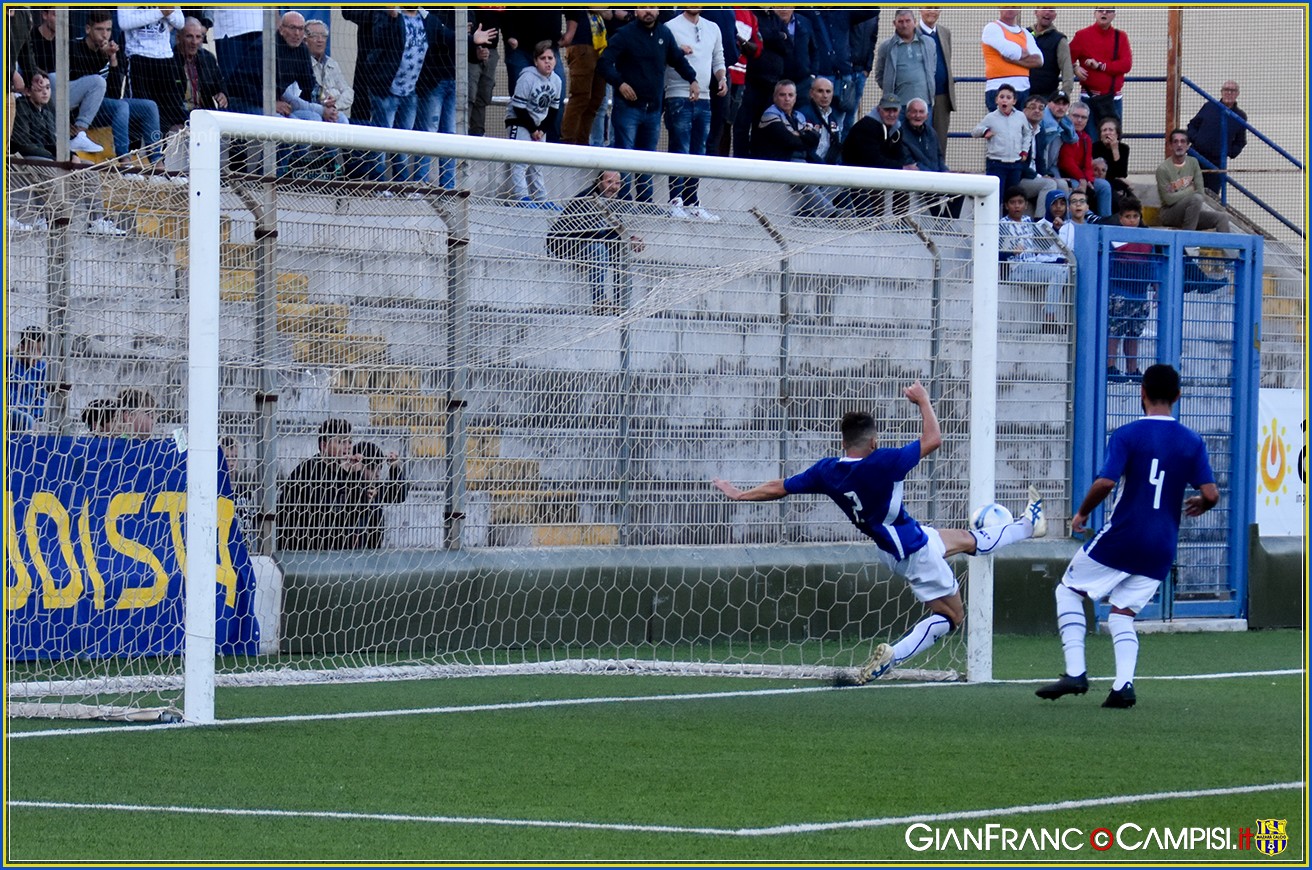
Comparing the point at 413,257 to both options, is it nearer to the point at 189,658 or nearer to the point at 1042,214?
the point at 189,658

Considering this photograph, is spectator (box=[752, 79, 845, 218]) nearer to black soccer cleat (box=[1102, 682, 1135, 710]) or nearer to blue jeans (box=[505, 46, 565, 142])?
blue jeans (box=[505, 46, 565, 142])

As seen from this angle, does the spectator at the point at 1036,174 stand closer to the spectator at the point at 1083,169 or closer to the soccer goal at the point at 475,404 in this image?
the spectator at the point at 1083,169

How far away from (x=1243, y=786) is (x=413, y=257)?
6320mm

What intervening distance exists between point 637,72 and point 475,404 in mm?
4110

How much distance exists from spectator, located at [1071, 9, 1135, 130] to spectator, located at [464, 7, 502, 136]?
6.90 meters

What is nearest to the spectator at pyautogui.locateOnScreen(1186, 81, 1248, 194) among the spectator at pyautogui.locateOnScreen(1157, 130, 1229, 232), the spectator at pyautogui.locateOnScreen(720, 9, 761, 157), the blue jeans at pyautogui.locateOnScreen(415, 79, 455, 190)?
the spectator at pyautogui.locateOnScreen(1157, 130, 1229, 232)

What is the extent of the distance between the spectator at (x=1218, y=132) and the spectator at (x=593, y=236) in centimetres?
1102

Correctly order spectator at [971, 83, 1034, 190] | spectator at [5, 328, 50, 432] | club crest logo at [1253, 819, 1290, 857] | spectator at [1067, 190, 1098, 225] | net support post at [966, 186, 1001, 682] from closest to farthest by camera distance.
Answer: club crest logo at [1253, 819, 1290, 857] < spectator at [5, 328, 50, 432] < net support post at [966, 186, 1001, 682] < spectator at [1067, 190, 1098, 225] < spectator at [971, 83, 1034, 190]

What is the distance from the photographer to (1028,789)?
6629 mm

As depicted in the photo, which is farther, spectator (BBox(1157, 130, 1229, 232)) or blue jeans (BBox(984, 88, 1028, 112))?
spectator (BBox(1157, 130, 1229, 232))

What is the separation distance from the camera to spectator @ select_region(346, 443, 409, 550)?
11.2 m

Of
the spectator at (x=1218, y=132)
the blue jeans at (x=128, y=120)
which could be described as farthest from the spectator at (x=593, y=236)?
the spectator at (x=1218, y=132)

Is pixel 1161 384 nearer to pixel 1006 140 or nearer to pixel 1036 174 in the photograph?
pixel 1006 140

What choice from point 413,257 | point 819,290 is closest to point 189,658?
point 413,257
